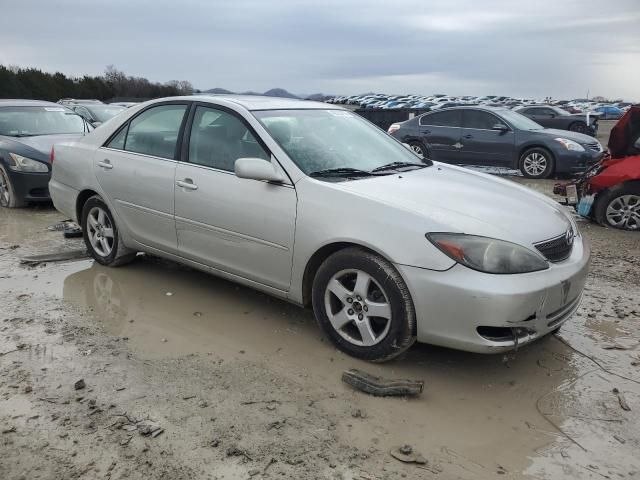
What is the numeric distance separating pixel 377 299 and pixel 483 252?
2.30 feet

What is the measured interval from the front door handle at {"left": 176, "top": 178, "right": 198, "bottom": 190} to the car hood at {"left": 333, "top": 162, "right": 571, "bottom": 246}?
4.07ft

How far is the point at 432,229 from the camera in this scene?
10.4ft

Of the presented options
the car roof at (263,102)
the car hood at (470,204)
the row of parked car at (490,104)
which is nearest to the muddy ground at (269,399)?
the car hood at (470,204)

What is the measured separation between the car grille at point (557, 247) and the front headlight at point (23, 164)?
7024 mm

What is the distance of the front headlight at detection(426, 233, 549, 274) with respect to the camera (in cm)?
309

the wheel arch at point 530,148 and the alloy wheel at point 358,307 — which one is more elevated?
the wheel arch at point 530,148

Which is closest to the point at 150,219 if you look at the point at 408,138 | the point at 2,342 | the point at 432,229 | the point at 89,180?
the point at 89,180

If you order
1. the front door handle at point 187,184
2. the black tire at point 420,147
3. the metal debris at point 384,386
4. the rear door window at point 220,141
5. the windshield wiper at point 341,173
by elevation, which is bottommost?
the metal debris at point 384,386

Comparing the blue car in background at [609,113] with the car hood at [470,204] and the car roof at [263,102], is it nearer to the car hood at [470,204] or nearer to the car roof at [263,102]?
the car roof at [263,102]

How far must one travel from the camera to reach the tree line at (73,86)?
127 ft

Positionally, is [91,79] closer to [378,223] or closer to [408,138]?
[408,138]

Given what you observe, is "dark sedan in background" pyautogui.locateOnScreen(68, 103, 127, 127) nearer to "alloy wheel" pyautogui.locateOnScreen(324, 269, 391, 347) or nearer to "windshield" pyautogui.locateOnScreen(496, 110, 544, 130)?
"windshield" pyautogui.locateOnScreen(496, 110, 544, 130)

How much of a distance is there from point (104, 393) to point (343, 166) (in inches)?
83.4

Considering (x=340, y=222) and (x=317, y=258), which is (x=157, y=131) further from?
(x=340, y=222)
